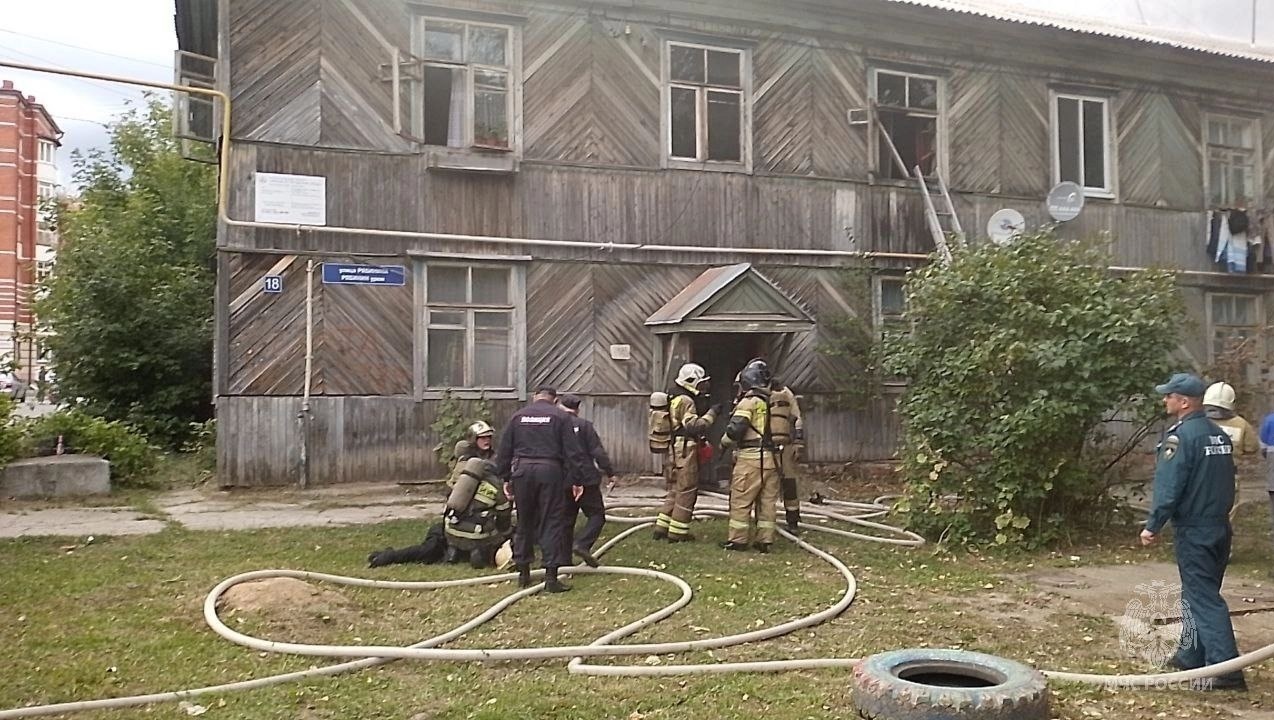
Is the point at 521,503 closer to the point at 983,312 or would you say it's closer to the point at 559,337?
the point at 983,312

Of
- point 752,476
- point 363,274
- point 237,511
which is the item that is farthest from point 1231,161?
point 237,511

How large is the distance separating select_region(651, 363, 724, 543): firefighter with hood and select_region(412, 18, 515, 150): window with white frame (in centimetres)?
493

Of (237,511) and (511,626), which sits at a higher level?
(237,511)

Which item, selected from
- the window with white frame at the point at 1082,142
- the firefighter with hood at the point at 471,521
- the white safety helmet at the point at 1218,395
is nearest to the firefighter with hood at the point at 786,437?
the firefighter with hood at the point at 471,521

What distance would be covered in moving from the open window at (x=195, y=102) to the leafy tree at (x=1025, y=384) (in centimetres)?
914

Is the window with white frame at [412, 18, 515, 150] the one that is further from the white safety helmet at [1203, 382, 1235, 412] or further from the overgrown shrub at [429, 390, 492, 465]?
the white safety helmet at [1203, 382, 1235, 412]

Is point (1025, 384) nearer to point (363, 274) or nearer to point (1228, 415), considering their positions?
point (1228, 415)

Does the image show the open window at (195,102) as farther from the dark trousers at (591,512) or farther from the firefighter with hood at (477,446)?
the dark trousers at (591,512)

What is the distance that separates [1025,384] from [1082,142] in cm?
837

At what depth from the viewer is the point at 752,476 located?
8977 millimetres

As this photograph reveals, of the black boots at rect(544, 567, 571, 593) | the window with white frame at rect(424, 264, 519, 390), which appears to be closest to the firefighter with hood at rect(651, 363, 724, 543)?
the black boots at rect(544, 567, 571, 593)

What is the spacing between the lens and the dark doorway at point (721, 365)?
1357 cm

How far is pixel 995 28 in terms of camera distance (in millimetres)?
15117

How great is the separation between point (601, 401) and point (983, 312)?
5268 mm
